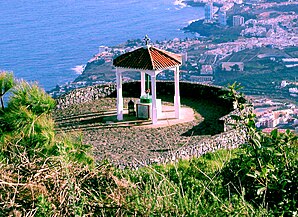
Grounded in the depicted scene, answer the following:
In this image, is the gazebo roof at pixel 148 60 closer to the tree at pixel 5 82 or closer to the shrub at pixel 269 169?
the tree at pixel 5 82

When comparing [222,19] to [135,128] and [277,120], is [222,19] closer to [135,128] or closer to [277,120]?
[277,120]

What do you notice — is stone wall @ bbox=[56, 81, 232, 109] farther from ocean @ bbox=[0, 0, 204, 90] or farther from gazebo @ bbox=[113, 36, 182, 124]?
ocean @ bbox=[0, 0, 204, 90]

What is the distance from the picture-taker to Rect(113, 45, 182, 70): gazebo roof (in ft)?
47.2

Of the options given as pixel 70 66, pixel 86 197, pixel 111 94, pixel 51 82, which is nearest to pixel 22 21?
pixel 70 66

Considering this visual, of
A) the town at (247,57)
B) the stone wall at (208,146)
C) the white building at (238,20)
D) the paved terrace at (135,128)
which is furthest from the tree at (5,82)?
the white building at (238,20)

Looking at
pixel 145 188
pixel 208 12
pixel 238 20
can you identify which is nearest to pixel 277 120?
pixel 145 188

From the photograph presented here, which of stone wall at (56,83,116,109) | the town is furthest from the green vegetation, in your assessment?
stone wall at (56,83,116,109)

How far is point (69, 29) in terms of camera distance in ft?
196

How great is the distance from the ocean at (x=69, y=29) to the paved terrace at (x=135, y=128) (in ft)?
61.9

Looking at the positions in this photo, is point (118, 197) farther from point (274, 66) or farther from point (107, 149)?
point (274, 66)

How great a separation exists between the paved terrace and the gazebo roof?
119 centimetres

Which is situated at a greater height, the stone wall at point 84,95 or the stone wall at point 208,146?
the stone wall at point 84,95

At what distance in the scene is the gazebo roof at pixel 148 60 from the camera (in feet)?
47.2

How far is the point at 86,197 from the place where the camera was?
495cm
